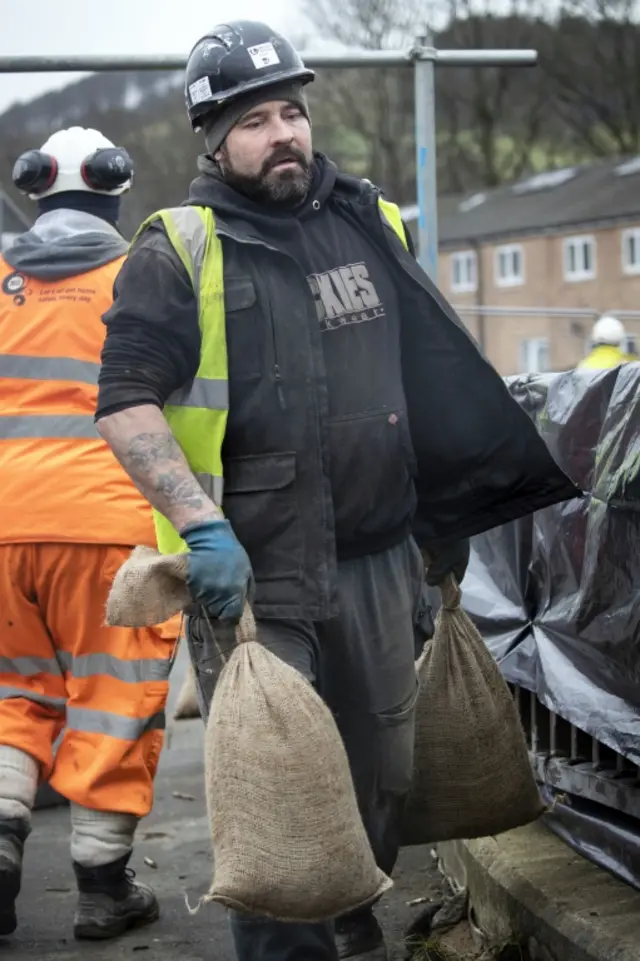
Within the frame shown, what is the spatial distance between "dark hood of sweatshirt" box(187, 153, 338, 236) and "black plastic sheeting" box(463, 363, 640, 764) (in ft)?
2.67

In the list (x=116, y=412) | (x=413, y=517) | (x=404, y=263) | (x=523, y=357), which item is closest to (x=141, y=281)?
(x=116, y=412)

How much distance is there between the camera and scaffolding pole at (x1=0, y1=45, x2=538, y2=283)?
19.0ft

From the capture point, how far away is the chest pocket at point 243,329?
10.5ft

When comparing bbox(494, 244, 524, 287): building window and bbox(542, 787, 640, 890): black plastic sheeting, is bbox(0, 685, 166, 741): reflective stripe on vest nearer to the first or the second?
bbox(542, 787, 640, 890): black plastic sheeting

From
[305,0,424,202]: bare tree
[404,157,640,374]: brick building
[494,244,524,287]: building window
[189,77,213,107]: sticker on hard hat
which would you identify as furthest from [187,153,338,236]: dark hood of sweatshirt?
[494,244,524,287]: building window

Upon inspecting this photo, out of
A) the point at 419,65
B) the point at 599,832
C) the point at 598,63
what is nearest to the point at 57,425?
the point at 599,832

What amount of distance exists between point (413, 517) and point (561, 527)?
480 millimetres

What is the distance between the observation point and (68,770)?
437cm

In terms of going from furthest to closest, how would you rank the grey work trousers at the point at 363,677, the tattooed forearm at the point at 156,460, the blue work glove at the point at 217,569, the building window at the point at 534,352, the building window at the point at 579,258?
1. the building window at the point at 579,258
2. the building window at the point at 534,352
3. the grey work trousers at the point at 363,677
4. the tattooed forearm at the point at 156,460
5. the blue work glove at the point at 217,569

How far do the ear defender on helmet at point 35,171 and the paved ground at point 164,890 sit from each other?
2.12m

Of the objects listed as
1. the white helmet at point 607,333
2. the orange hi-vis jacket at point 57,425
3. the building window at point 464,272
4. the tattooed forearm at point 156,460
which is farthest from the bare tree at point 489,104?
the tattooed forearm at point 156,460

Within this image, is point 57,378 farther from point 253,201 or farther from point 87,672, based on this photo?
point 253,201

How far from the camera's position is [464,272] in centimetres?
5459

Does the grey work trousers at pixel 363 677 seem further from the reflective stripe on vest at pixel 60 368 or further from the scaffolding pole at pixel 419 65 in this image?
the scaffolding pole at pixel 419 65
